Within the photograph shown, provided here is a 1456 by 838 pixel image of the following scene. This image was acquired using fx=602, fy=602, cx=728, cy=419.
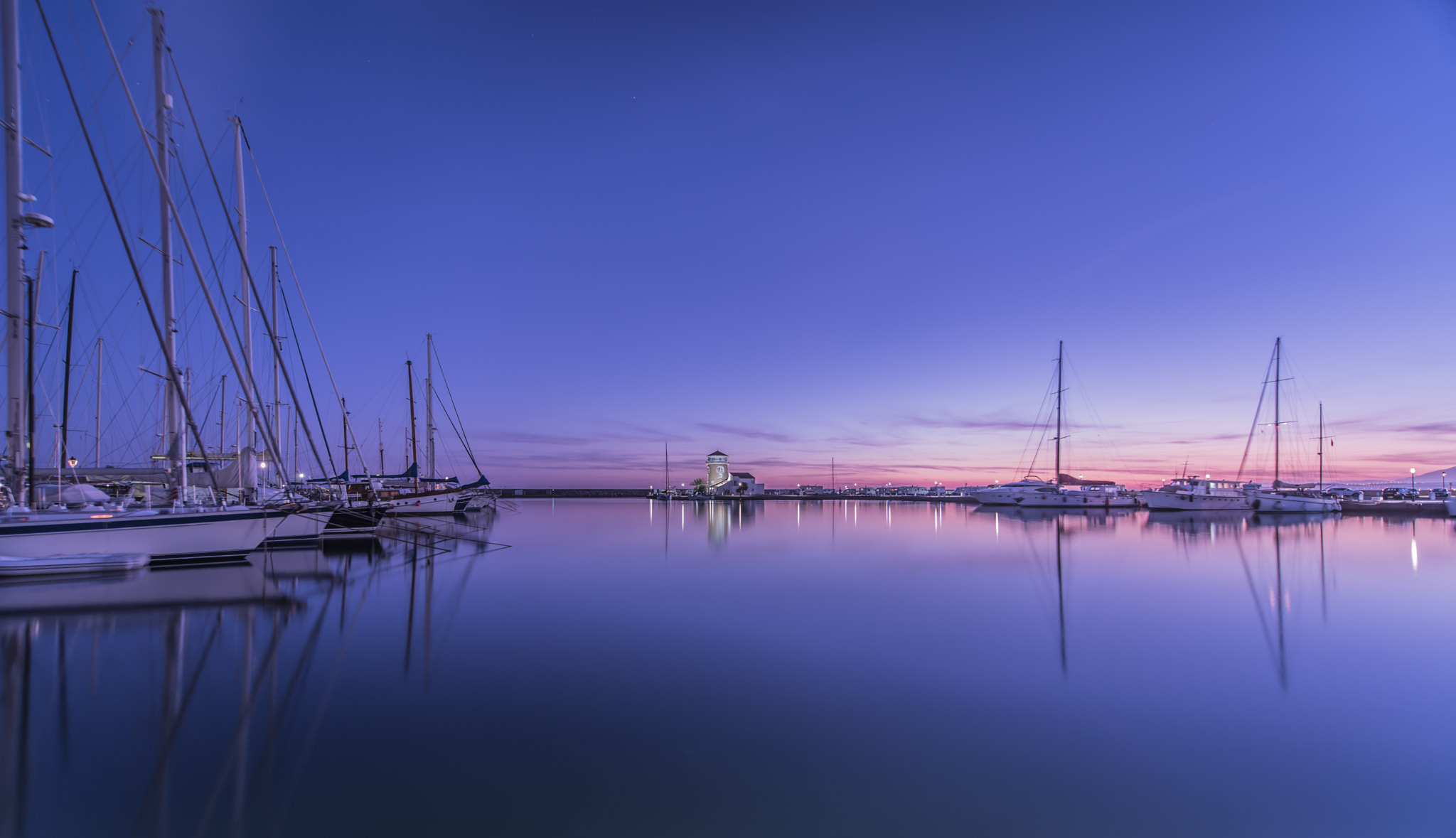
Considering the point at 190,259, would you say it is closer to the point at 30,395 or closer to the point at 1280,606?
the point at 30,395

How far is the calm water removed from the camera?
4617mm

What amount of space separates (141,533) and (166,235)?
7699 millimetres

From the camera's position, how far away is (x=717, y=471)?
84188 mm

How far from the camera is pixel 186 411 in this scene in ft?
42.9

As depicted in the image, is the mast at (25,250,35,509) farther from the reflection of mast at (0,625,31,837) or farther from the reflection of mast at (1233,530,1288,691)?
the reflection of mast at (1233,530,1288,691)

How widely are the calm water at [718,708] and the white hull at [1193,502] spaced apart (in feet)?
137

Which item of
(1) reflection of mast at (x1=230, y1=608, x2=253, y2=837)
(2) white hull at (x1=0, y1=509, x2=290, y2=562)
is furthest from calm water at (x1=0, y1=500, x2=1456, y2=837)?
(2) white hull at (x1=0, y1=509, x2=290, y2=562)

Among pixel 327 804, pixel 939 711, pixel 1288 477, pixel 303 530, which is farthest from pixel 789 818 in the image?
pixel 1288 477

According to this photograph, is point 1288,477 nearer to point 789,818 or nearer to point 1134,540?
point 1134,540

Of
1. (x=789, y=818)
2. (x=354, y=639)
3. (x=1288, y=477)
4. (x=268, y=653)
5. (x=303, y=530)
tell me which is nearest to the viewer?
(x=789, y=818)

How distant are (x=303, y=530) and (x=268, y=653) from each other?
14299 millimetres

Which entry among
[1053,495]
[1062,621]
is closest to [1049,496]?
[1053,495]

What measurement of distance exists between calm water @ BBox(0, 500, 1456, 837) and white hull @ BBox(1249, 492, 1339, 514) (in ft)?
141

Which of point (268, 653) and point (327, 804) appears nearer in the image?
point (327, 804)
